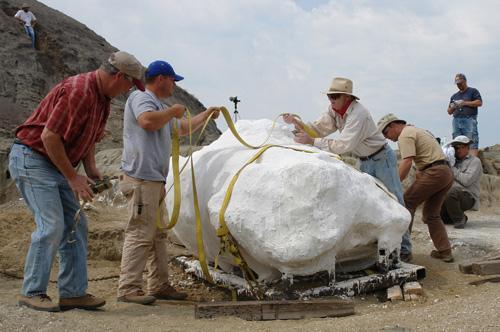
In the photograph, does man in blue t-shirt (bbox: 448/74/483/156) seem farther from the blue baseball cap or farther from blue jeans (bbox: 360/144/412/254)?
the blue baseball cap

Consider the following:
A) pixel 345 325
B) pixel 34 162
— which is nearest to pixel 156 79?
pixel 34 162

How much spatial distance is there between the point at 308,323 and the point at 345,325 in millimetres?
363

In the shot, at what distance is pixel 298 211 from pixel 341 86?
171 cm

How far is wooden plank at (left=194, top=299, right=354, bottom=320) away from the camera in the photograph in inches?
160

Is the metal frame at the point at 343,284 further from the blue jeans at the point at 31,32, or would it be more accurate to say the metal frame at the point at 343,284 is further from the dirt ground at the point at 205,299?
the blue jeans at the point at 31,32

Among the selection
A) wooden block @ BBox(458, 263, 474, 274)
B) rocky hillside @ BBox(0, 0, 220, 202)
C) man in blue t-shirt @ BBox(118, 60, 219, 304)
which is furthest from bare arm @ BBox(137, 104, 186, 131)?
rocky hillside @ BBox(0, 0, 220, 202)

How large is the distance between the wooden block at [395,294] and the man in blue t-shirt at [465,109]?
5.91 metres

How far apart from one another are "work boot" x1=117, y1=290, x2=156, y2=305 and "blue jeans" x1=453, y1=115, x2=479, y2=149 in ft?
23.6

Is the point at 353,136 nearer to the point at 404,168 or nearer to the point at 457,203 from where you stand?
the point at 404,168

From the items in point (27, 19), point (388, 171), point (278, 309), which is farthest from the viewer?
point (27, 19)

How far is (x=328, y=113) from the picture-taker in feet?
19.2

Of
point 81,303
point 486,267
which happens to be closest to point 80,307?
point 81,303

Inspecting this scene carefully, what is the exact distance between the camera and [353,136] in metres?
5.49

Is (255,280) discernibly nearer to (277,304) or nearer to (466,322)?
(277,304)
